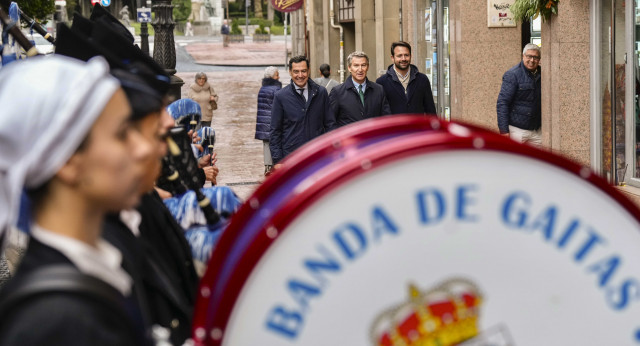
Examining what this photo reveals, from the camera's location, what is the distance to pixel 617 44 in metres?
10.5

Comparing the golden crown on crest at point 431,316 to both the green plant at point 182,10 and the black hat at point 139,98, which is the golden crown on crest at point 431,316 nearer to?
the black hat at point 139,98

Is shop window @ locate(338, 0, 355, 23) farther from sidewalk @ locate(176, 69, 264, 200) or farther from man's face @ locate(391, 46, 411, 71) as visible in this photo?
man's face @ locate(391, 46, 411, 71)

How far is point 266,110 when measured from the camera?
46.0 feet

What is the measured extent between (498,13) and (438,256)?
13.1 meters

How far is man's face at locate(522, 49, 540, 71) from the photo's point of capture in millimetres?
11526

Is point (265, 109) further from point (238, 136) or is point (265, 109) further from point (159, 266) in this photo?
point (159, 266)

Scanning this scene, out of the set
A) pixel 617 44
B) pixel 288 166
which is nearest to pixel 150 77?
pixel 288 166

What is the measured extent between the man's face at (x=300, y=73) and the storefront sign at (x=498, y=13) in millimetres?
4899

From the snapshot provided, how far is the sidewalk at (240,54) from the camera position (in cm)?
5480

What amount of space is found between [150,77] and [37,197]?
107 centimetres

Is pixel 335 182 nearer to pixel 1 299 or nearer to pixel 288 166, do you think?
pixel 288 166

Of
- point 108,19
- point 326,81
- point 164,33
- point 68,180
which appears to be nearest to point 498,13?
point 326,81

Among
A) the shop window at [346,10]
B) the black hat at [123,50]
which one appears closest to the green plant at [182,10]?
the shop window at [346,10]

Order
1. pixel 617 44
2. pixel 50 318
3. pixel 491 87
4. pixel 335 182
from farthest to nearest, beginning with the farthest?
1. pixel 491 87
2. pixel 617 44
3. pixel 335 182
4. pixel 50 318
